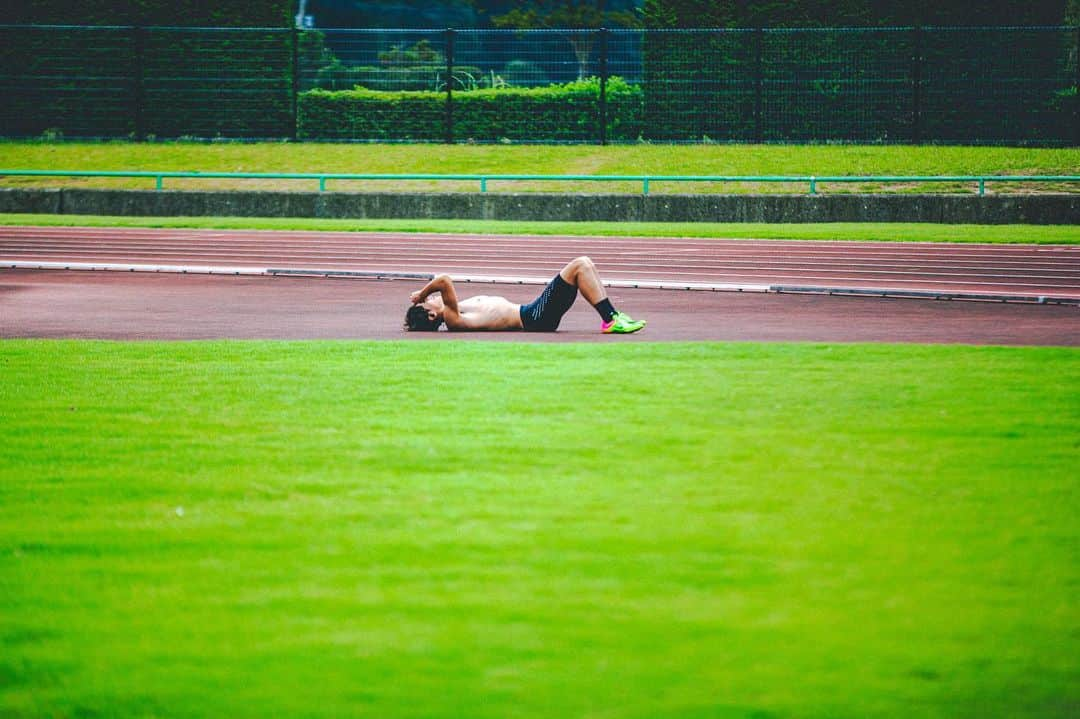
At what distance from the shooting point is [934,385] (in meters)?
8.35

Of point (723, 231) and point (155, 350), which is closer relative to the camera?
point (155, 350)

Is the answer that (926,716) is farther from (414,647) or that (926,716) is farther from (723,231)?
(723,231)

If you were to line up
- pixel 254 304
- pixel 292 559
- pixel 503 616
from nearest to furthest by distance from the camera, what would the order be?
pixel 503 616 < pixel 292 559 < pixel 254 304

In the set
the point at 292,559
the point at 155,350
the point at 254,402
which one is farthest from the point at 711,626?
the point at 155,350

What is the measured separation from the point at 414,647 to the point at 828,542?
1.82 meters

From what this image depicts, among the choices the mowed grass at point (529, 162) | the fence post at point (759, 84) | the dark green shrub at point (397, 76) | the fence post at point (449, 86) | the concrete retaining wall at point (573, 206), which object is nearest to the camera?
the concrete retaining wall at point (573, 206)

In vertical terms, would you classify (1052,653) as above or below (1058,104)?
below

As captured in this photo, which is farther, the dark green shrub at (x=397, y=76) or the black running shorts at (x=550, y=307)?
the dark green shrub at (x=397, y=76)

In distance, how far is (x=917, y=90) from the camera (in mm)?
24266

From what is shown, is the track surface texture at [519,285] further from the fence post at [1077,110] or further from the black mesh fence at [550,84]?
the fence post at [1077,110]

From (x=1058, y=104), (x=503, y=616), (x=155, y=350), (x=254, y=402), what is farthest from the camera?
(x=1058, y=104)

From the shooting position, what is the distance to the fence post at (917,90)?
79.0ft

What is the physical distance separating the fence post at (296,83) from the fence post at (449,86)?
299cm

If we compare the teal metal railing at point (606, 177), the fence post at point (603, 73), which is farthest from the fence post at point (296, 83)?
the fence post at point (603, 73)
